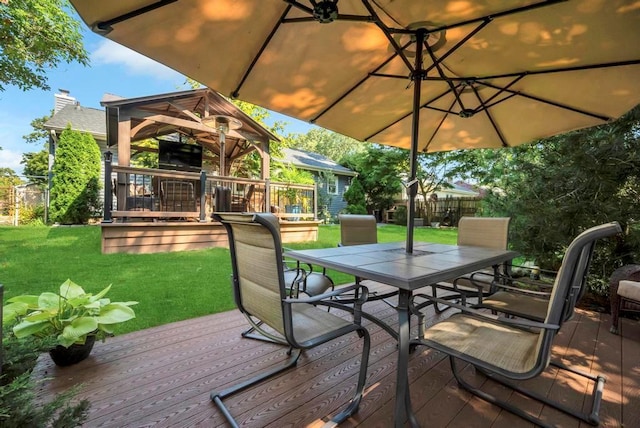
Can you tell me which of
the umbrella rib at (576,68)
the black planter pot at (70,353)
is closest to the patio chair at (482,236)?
the umbrella rib at (576,68)

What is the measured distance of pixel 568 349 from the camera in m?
2.51

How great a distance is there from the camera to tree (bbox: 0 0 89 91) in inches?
256

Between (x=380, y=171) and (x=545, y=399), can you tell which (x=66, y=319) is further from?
(x=380, y=171)

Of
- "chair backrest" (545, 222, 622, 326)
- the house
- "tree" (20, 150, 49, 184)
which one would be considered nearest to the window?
the house

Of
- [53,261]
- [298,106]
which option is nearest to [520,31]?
[298,106]

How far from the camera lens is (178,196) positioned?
22.5 feet

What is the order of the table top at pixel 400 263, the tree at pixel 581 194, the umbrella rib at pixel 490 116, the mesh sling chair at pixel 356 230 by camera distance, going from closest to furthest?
1. the table top at pixel 400 263
2. the umbrella rib at pixel 490 116
3. the tree at pixel 581 194
4. the mesh sling chair at pixel 356 230

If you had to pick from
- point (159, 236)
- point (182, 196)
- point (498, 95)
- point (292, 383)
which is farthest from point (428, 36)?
point (182, 196)

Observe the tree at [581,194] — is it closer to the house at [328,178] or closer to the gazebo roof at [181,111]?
the gazebo roof at [181,111]

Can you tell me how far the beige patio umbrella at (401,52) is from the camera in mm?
1854

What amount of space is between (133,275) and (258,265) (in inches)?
145

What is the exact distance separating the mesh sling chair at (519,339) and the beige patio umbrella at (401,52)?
100 centimetres

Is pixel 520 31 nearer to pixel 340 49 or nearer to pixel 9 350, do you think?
pixel 340 49

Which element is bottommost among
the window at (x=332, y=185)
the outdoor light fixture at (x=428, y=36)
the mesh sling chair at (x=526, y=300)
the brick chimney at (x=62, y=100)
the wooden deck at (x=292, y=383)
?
the wooden deck at (x=292, y=383)
